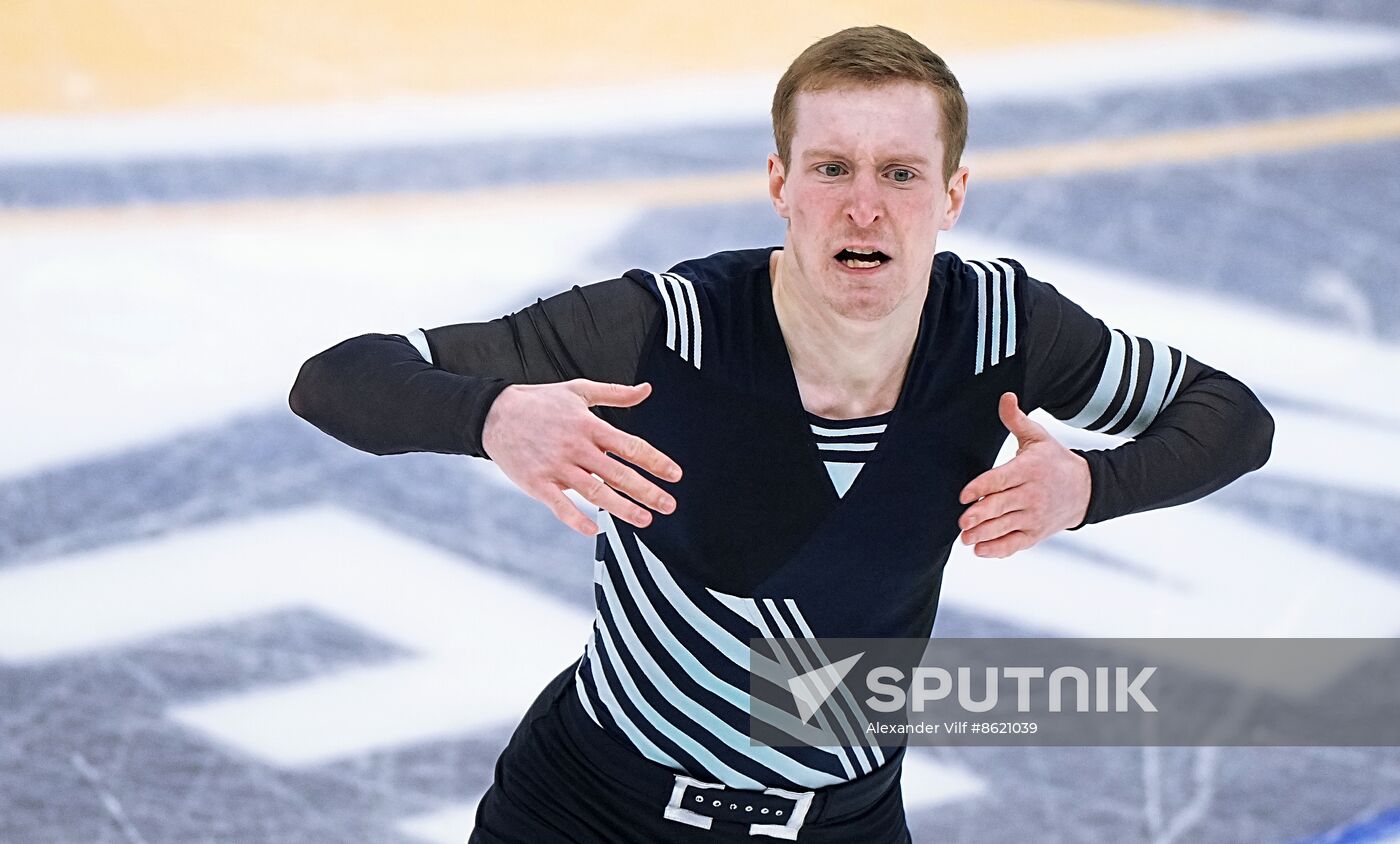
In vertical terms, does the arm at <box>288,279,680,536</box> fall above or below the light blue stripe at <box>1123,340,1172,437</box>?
below

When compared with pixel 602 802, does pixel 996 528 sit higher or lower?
higher

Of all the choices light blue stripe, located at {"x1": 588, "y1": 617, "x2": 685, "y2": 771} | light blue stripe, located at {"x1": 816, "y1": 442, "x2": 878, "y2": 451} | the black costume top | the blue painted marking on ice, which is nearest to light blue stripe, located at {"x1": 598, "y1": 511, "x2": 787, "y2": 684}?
the black costume top

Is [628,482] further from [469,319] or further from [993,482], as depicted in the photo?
[469,319]

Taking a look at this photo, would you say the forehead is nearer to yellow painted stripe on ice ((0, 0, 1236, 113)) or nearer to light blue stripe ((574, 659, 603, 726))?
light blue stripe ((574, 659, 603, 726))

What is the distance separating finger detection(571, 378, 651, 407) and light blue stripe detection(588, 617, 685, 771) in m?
0.47

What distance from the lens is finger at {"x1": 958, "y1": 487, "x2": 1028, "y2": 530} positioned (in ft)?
5.97

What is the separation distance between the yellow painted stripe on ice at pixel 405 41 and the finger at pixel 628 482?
11.0ft

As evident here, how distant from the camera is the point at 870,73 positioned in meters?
2.00

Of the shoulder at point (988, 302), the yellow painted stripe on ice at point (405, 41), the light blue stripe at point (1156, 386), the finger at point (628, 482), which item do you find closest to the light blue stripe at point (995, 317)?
the shoulder at point (988, 302)

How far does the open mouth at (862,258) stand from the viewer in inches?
76.4

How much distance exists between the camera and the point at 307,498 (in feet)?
12.4

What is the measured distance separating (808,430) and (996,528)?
0.92 feet

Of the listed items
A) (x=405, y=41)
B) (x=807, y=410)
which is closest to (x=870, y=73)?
(x=807, y=410)

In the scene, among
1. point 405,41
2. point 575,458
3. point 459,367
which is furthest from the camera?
point 405,41
